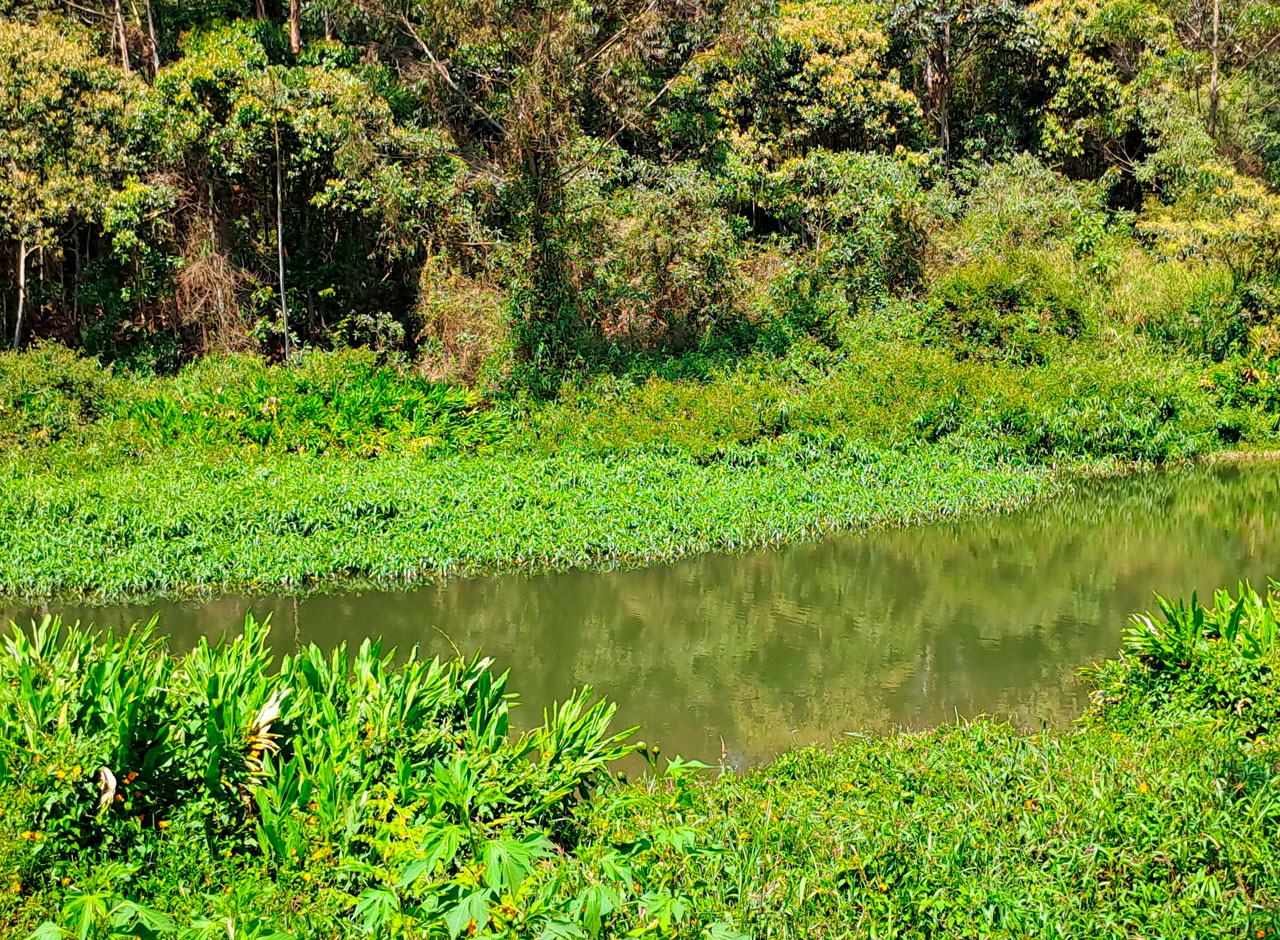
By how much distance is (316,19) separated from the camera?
16.5 m

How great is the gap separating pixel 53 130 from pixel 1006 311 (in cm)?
1268

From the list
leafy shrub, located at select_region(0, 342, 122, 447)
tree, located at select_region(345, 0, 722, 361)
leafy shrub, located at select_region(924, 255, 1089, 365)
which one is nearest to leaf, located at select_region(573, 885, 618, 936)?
leafy shrub, located at select_region(0, 342, 122, 447)

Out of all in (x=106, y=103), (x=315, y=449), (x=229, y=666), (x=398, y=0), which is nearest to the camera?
(x=229, y=666)

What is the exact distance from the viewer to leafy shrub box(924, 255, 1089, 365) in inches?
541

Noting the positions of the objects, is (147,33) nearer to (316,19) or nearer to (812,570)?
(316,19)

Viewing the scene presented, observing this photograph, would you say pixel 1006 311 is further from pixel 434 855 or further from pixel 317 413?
pixel 434 855

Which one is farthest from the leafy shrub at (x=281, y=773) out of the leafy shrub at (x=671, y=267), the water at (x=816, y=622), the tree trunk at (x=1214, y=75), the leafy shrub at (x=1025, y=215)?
the tree trunk at (x=1214, y=75)

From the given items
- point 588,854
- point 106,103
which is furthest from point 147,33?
point 588,854

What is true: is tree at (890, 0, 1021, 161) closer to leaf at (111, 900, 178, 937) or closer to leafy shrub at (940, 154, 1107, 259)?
→ leafy shrub at (940, 154, 1107, 259)

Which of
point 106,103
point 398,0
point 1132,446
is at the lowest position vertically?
point 1132,446

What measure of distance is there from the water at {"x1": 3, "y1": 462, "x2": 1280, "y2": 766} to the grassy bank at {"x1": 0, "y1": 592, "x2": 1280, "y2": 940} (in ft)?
3.74

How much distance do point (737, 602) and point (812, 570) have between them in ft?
3.26

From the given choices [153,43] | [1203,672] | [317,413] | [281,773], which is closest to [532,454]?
[317,413]

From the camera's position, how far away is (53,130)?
537 inches
